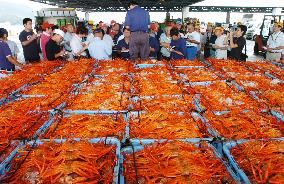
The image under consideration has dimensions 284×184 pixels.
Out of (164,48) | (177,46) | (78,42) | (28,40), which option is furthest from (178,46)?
(28,40)

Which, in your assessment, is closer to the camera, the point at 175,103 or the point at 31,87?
the point at 175,103

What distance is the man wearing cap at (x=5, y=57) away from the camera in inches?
269

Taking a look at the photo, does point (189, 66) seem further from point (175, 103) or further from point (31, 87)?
point (31, 87)

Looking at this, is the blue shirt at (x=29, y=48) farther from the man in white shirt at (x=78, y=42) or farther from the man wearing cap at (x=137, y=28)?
the man wearing cap at (x=137, y=28)

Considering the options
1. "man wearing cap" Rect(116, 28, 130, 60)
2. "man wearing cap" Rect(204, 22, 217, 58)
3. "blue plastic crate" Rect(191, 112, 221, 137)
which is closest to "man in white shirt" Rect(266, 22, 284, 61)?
"man wearing cap" Rect(204, 22, 217, 58)

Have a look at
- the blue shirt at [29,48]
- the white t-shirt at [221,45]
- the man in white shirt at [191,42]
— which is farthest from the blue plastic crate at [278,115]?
the man in white shirt at [191,42]

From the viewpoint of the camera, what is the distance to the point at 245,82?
17.8ft

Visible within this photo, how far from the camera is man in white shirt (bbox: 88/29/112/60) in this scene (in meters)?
8.30

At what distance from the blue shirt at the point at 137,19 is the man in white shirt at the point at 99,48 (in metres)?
1.16

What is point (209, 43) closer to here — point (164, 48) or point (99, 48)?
point (164, 48)

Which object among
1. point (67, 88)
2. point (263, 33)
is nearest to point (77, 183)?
point (67, 88)

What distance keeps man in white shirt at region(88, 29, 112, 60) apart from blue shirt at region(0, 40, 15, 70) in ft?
8.33

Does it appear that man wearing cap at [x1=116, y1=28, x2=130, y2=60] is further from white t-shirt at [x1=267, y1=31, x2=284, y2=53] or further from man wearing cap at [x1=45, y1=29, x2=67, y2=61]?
white t-shirt at [x1=267, y1=31, x2=284, y2=53]

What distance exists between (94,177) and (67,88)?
311 cm
